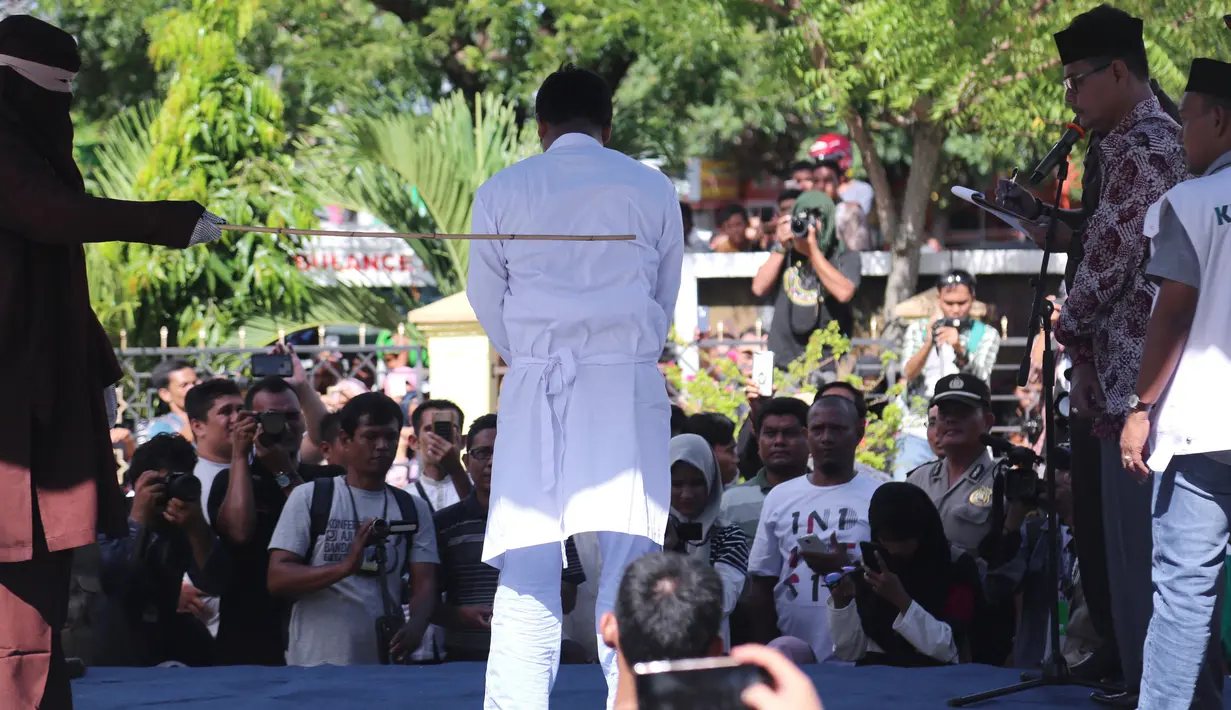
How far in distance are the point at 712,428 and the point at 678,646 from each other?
4483mm

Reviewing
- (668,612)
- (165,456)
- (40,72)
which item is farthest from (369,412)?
(668,612)

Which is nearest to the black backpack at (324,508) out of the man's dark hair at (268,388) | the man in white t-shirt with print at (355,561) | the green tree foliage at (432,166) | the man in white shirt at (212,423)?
the man in white t-shirt with print at (355,561)

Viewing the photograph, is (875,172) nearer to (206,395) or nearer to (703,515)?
(703,515)

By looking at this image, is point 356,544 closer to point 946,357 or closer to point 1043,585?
point 1043,585

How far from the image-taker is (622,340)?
406 centimetres

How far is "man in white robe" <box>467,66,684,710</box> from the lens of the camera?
13.1ft

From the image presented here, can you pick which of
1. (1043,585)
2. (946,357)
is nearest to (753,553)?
(1043,585)

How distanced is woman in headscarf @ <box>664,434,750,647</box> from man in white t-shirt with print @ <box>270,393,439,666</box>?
93cm

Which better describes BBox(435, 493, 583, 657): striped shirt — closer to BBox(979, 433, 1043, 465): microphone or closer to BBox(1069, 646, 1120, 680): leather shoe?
BBox(979, 433, 1043, 465): microphone

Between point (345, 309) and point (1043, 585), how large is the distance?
27.1ft

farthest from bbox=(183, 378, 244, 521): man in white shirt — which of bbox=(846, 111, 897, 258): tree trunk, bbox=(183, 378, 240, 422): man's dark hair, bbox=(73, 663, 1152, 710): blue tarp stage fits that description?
bbox=(846, 111, 897, 258): tree trunk

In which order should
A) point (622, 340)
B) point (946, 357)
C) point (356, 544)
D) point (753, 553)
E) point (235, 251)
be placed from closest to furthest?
point (622, 340) < point (356, 544) < point (753, 553) < point (946, 357) < point (235, 251)

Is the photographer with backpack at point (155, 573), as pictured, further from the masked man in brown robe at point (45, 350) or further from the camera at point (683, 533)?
the masked man in brown robe at point (45, 350)

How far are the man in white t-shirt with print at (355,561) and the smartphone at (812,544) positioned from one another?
1364 mm
